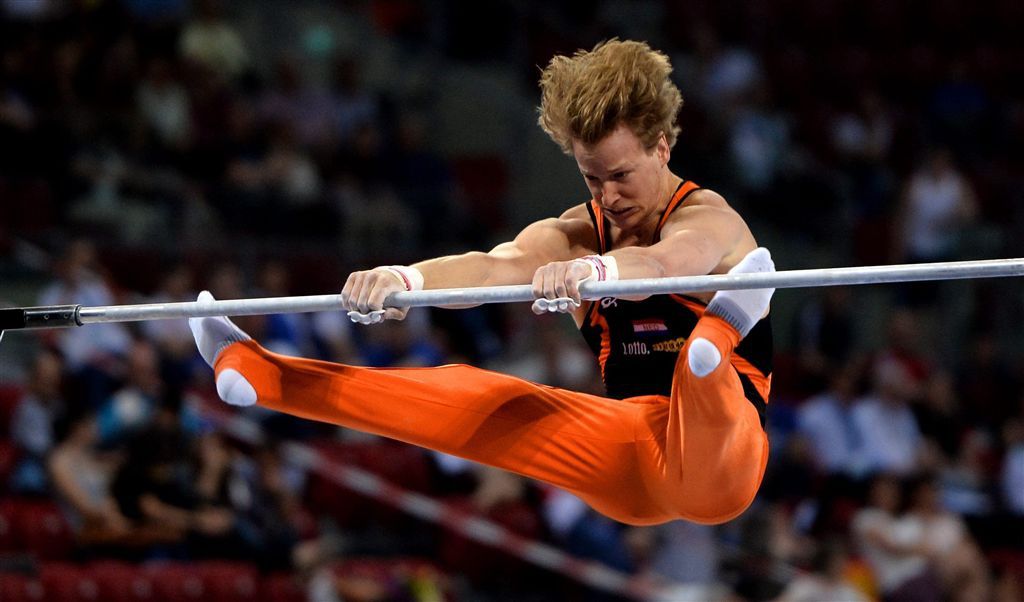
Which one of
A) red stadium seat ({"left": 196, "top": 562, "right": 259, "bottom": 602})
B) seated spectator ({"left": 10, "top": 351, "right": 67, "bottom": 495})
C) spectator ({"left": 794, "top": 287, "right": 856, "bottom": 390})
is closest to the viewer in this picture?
red stadium seat ({"left": 196, "top": 562, "right": 259, "bottom": 602})

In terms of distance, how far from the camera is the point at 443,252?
10.8m

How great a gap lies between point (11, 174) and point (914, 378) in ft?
22.2

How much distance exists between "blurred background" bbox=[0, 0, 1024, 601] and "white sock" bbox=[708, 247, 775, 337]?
429cm

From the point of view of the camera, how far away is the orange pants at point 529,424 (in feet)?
14.7

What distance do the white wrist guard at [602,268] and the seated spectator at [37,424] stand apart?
4697 millimetres

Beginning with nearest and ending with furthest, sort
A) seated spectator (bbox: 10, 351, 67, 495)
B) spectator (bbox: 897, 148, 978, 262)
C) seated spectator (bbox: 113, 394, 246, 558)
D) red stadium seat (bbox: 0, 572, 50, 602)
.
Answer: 1. red stadium seat (bbox: 0, 572, 50, 602)
2. seated spectator (bbox: 113, 394, 246, 558)
3. seated spectator (bbox: 10, 351, 67, 495)
4. spectator (bbox: 897, 148, 978, 262)

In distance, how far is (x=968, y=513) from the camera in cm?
970

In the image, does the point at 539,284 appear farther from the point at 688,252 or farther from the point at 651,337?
the point at 651,337

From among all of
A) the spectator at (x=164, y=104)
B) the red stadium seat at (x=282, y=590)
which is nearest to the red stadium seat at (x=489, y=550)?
the red stadium seat at (x=282, y=590)

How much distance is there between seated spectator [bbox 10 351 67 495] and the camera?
7.76m

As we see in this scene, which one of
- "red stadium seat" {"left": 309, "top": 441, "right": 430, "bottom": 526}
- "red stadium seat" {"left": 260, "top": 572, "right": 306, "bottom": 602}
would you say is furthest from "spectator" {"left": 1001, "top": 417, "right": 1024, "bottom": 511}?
"red stadium seat" {"left": 260, "top": 572, "right": 306, "bottom": 602}

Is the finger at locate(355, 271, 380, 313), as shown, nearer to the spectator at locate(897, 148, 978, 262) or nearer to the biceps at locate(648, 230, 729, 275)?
the biceps at locate(648, 230, 729, 275)

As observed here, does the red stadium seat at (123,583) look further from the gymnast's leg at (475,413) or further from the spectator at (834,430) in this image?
the spectator at (834,430)

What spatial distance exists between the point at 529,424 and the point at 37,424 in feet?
13.7
